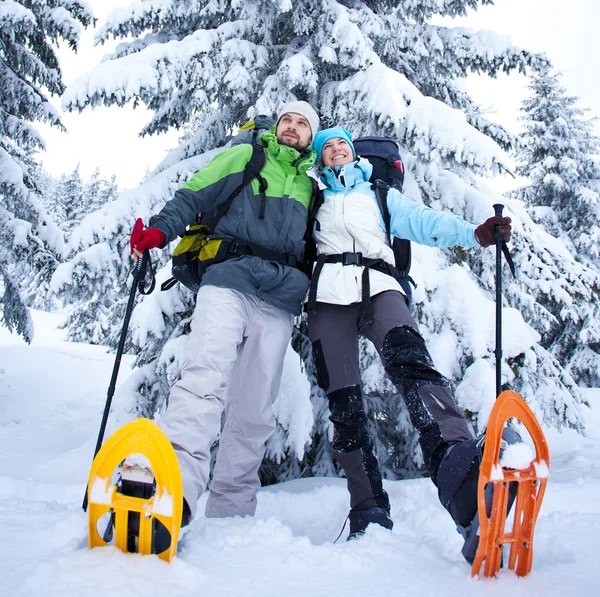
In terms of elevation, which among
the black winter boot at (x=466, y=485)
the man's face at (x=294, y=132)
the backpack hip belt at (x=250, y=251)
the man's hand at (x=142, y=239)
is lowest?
the black winter boot at (x=466, y=485)

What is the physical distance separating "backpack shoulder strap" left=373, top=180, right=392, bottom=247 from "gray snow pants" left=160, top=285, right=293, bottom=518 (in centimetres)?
94

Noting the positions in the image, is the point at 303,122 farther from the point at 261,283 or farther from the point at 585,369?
the point at 585,369

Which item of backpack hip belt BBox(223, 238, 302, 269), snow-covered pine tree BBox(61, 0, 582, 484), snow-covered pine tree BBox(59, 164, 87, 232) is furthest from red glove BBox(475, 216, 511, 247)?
snow-covered pine tree BBox(59, 164, 87, 232)

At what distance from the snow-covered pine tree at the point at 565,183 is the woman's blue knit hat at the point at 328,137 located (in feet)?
50.4

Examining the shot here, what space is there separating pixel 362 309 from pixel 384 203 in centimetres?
87

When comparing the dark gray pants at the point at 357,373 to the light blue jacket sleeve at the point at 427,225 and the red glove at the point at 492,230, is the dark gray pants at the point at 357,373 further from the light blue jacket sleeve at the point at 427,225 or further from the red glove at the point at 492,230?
the red glove at the point at 492,230


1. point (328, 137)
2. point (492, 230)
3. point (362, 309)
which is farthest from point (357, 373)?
point (328, 137)

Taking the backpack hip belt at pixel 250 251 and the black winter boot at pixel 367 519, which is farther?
the backpack hip belt at pixel 250 251

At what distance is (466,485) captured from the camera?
6.09 ft

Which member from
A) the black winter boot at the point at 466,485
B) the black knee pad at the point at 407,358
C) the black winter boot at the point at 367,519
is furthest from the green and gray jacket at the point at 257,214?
the black winter boot at the point at 466,485

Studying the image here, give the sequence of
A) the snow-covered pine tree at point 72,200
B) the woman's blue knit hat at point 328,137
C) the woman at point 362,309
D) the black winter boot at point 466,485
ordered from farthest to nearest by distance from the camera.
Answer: the snow-covered pine tree at point 72,200, the woman's blue knit hat at point 328,137, the woman at point 362,309, the black winter boot at point 466,485

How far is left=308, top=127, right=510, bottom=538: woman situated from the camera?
2.58m

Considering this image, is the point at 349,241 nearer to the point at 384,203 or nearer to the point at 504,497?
the point at 384,203

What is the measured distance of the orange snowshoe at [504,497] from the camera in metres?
1.67
